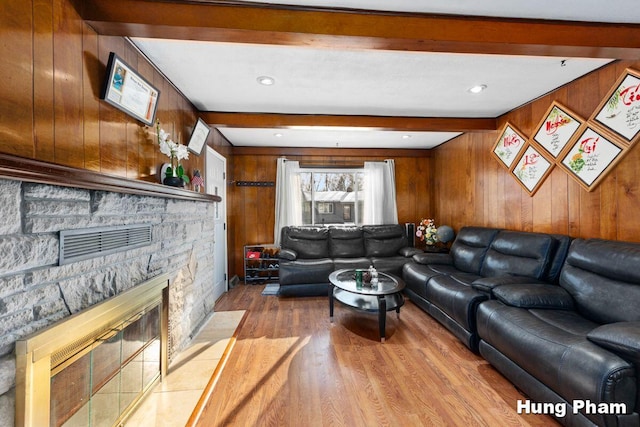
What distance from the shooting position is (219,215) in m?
3.85

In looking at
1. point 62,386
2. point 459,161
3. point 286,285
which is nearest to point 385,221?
point 459,161

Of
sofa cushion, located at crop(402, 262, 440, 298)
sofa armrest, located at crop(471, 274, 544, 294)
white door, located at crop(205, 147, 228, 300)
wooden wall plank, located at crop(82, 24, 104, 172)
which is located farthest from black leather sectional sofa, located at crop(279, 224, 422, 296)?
wooden wall plank, located at crop(82, 24, 104, 172)

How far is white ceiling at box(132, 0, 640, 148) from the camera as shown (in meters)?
1.48

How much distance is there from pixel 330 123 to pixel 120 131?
213 cm

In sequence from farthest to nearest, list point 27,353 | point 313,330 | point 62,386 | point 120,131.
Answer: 1. point 313,330
2. point 120,131
3. point 62,386
4. point 27,353

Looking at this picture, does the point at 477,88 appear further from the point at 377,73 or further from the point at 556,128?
the point at 377,73

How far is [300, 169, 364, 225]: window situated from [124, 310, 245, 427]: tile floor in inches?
104

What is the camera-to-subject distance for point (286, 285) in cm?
370

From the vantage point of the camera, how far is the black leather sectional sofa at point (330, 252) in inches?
146

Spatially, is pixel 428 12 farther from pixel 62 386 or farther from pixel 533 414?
pixel 62 386

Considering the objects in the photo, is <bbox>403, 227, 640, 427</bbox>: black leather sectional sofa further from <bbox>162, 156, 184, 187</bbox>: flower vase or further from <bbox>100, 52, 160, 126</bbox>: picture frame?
<bbox>100, 52, 160, 126</bbox>: picture frame

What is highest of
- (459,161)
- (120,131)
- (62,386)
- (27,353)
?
(459,161)

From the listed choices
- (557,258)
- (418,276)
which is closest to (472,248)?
(418,276)

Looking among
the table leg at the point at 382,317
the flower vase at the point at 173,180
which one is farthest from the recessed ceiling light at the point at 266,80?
the table leg at the point at 382,317
